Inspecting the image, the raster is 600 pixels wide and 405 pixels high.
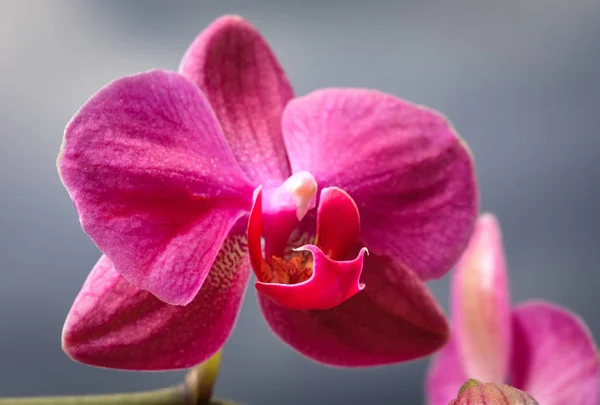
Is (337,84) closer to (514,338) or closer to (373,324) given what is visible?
(514,338)

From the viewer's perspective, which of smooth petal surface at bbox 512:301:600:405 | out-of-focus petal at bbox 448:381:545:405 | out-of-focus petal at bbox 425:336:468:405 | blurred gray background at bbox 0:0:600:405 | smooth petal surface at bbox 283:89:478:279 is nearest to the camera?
out-of-focus petal at bbox 448:381:545:405

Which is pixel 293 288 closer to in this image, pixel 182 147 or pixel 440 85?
pixel 182 147

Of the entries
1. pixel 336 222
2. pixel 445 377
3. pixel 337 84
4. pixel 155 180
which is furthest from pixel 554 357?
pixel 337 84

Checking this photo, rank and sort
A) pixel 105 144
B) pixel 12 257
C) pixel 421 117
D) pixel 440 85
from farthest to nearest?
pixel 440 85 → pixel 12 257 → pixel 421 117 → pixel 105 144

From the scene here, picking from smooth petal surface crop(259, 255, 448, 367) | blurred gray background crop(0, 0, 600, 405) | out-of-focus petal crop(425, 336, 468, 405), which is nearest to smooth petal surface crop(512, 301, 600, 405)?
out-of-focus petal crop(425, 336, 468, 405)

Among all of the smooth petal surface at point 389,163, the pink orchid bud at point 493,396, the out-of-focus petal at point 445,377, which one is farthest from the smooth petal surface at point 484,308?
the pink orchid bud at point 493,396

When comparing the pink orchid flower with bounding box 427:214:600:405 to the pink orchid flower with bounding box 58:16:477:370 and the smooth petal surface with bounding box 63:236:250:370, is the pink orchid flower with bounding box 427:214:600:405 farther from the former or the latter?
the smooth petal surface with bounding box 63:236:250:370

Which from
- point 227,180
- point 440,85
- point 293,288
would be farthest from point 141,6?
point 293,288
